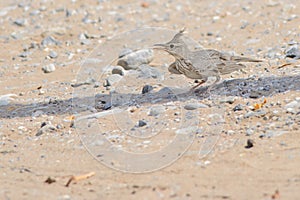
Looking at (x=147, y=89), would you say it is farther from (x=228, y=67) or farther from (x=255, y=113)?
(x=255, y=113)

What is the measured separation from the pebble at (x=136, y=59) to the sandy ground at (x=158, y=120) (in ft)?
0.74

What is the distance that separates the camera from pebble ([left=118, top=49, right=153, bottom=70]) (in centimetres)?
910

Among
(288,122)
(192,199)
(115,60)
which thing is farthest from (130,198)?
(115,60)

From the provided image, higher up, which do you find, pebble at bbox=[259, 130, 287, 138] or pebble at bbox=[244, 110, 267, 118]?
pebble at bbox=[244, 110, 267, 118]

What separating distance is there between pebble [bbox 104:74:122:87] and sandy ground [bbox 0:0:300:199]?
101 mm

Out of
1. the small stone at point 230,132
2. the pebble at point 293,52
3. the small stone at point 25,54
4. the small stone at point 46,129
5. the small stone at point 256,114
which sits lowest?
the small stone at point 46,129

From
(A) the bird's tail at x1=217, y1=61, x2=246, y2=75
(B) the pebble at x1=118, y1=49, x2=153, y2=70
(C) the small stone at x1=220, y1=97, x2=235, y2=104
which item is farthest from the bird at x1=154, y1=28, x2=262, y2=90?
(B) the pebble at x1=118, y1=49, x2=153, y2=70

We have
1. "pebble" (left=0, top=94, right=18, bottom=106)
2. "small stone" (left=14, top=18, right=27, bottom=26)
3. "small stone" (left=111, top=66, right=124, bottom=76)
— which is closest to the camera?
"pebble" (left=0, top=94, right=18, bottom=106)

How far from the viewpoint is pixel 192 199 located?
16.6 feet

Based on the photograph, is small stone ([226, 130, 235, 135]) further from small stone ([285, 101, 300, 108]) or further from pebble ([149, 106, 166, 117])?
pebble ([149, 106, 166, 117])

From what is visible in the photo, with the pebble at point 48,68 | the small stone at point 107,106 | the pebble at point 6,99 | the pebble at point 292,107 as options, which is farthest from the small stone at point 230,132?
the pebble at point 48,68

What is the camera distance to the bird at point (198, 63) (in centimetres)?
729

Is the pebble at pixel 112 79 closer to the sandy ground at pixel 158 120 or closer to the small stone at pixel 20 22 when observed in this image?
the sandy ground at pixel 158 120

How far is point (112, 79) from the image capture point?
8.58 m
